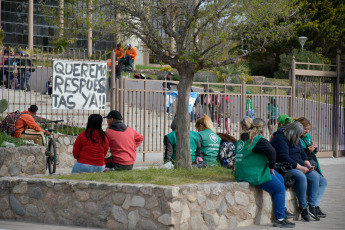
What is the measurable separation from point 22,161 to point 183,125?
3.99 m

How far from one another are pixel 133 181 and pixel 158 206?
0.75 metres

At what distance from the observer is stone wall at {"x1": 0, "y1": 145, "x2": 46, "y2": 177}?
12.5 metres

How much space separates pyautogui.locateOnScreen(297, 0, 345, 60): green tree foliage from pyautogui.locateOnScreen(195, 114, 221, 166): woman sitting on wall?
30134 millimetres

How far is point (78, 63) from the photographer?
15.7m

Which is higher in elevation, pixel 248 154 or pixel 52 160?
pixel 248 154

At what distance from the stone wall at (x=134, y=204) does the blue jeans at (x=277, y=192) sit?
0.16m

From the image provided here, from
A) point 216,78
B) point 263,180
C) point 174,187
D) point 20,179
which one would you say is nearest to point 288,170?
point 263,180

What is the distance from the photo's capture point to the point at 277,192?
30.0 feet

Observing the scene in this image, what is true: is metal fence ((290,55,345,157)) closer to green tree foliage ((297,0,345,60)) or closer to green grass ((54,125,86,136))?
green grass ((54,125,86,136))

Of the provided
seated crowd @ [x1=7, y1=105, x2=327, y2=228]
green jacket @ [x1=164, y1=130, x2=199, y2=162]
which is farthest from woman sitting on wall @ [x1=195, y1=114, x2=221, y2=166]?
green jacket @ [x1=164, y1=130, x2=199, y2=162]

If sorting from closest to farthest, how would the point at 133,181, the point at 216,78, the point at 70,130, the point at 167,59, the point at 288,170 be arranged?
the point at 133,181
the point at 288,170
the point at 167,59
the point at 70,130
the point at 216,78

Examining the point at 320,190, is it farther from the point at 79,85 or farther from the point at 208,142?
the point at 79,85

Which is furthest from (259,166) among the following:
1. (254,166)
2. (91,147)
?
(91,147)

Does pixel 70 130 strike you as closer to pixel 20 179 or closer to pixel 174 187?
pixel 20 179
